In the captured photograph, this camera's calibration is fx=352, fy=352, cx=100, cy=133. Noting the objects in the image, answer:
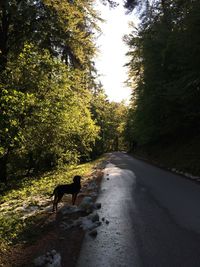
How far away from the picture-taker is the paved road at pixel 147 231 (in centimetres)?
646

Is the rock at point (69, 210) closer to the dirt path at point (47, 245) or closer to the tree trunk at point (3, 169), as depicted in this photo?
the dirt path at point (47, 245)

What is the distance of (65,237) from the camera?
7922 mm

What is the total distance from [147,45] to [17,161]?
51.6 feet

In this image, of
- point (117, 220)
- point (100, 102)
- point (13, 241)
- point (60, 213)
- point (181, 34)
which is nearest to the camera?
point (13, 241)

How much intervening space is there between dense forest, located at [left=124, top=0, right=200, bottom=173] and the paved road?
635cm

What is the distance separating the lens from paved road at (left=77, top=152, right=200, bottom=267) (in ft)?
21.2

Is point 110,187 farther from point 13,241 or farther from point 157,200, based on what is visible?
point 13,241

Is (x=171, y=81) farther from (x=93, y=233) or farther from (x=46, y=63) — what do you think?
(x=93, y=233)

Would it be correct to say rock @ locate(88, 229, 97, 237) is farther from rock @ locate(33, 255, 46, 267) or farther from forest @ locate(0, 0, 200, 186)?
forest @ locate(0, 0, 200, 186)

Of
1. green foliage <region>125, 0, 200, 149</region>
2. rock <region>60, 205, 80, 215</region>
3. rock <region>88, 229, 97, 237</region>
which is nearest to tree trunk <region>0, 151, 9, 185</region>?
green foliage <region>125, 0, 200, 149</region>

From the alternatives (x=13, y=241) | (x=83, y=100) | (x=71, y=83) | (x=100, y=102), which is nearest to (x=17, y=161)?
(x=100, y=102)

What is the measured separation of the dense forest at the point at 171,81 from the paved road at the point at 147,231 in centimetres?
635

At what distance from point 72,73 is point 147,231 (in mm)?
12252

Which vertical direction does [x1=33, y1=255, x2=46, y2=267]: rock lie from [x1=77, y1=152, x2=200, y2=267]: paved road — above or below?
below
